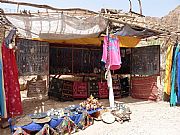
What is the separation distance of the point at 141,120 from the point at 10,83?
3009 millimetres

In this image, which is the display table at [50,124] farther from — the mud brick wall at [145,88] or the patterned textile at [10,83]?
the mud brick wall at [145,88]

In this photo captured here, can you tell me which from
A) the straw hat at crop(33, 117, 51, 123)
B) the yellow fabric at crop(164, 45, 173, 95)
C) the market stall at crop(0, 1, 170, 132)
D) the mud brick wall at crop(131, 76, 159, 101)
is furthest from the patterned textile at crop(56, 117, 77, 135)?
the mud brick wall at crop(131, 76, 159, 101)

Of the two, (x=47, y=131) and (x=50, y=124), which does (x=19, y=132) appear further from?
(x=50, y=124)

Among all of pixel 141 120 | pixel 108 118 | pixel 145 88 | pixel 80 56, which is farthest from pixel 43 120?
pixel 145 88

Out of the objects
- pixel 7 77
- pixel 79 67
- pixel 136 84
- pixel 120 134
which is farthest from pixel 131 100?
pixel 7 77

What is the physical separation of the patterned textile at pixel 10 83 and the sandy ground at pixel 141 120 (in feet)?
1.42

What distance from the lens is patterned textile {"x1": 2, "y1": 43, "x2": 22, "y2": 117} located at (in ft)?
15.1

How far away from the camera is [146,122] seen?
5273 millimetres

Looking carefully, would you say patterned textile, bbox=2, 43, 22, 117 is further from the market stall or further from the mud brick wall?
the mud brick wall

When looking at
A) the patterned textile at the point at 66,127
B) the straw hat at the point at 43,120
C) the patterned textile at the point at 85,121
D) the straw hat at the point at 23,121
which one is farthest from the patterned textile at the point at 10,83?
the patterned textile at the point at 85,121

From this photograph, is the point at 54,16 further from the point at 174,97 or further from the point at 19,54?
the point at 174,97

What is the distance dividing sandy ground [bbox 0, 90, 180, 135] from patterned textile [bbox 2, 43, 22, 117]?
0.43 metres

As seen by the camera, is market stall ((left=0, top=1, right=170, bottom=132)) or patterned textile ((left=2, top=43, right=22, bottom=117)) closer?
patterned textile ((left=2, top=43, right=22, bottom=117))

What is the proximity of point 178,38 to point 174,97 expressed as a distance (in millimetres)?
1844
